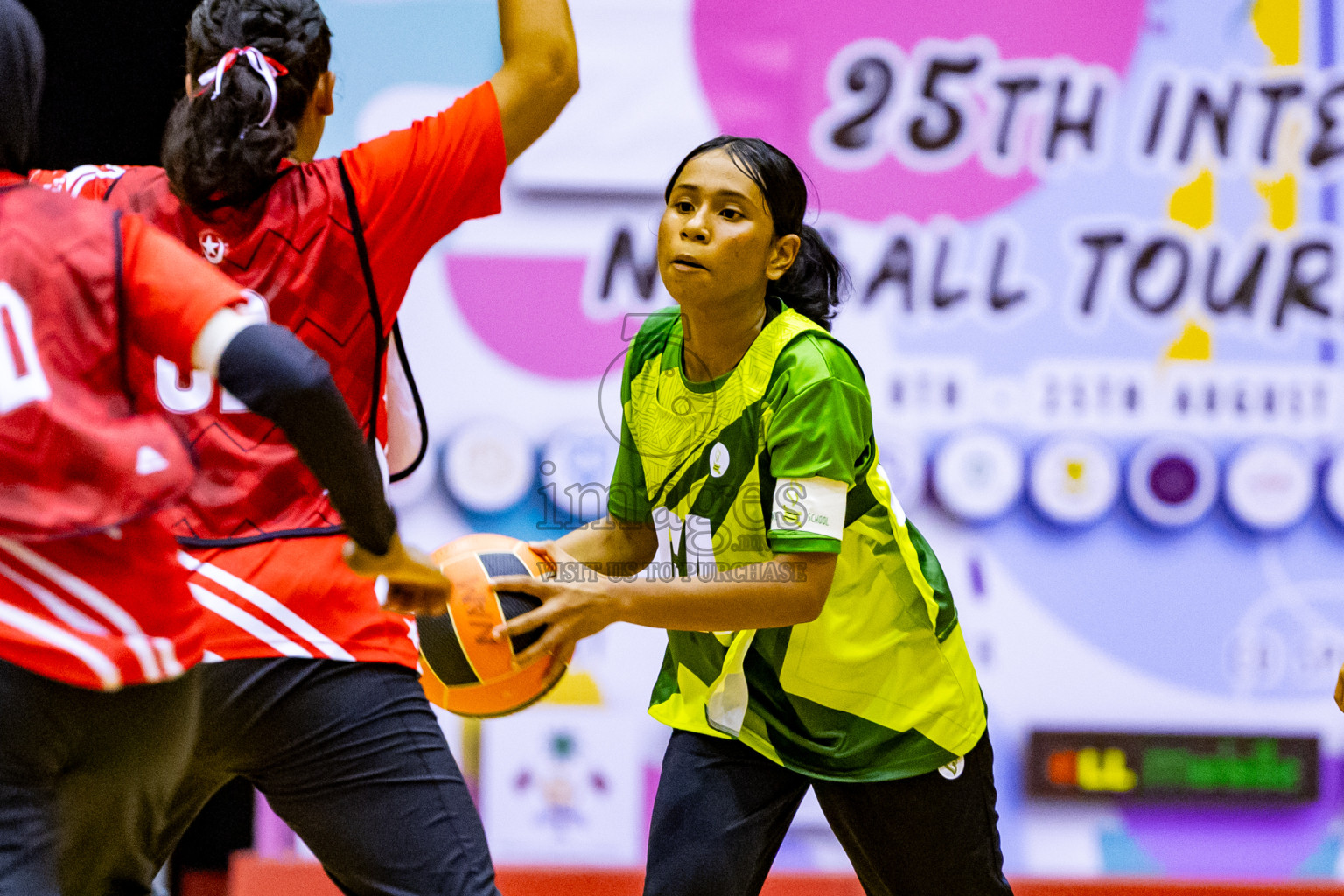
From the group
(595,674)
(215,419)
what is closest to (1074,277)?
(595,674)

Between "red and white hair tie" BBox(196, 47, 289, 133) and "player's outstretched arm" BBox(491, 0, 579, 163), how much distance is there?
0.36 meters

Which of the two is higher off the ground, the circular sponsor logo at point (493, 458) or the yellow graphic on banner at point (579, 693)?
the circular sponsor logo at point (493, 458)

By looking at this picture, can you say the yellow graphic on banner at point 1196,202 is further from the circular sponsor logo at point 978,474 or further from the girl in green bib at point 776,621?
A: the girl in green bib at point 776,621

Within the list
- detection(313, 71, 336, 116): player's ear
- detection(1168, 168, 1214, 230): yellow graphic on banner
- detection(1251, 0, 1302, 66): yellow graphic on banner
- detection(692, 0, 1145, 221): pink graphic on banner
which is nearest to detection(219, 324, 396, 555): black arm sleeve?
detection(313, 71, 336, 116): player's ear

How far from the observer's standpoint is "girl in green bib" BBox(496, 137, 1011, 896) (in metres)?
2.19

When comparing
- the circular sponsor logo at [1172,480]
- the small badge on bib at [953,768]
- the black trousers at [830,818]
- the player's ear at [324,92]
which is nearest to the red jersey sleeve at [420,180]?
the player's ear at [324,92]

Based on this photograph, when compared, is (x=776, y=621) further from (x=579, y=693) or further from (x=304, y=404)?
(x=579, y=693)

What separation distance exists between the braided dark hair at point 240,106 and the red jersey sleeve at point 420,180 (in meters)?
0.13

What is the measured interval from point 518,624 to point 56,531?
79cm

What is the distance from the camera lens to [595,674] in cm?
379

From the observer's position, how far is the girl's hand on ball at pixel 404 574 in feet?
5.69

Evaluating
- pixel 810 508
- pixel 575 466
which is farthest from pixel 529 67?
pixel 575 466

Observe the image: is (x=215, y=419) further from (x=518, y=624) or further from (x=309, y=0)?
(x=309, y=0)

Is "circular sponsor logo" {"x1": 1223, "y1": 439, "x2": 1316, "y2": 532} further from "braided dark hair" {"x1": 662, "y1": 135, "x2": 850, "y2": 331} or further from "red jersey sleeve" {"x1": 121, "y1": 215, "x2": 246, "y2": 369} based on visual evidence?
"red jersey sleeve" {"x1": 121, "y1": 215, "x2": 246, "y2": 369}
